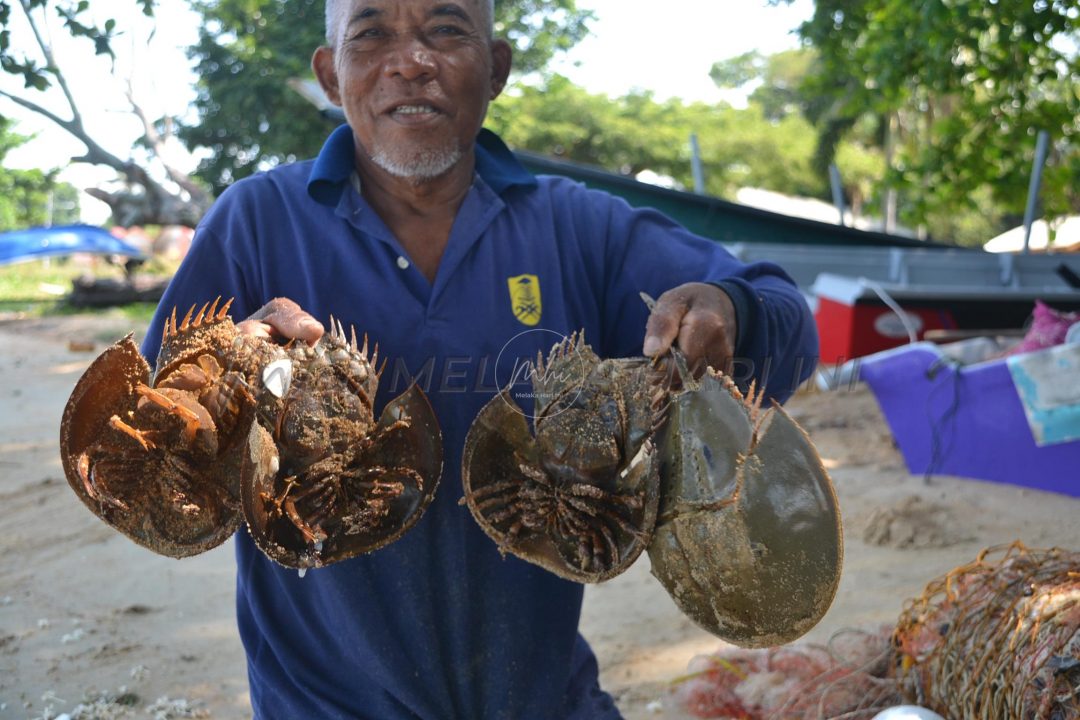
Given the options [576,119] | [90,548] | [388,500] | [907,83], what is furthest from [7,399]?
[576,119]

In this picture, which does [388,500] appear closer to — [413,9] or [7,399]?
[413,9]

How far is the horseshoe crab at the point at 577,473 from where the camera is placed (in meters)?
1.61

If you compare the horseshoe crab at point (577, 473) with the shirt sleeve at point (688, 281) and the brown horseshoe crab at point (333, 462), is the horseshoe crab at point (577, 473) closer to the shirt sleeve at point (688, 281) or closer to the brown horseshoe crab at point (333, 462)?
the brown horseshoe crab at point (333, 462)

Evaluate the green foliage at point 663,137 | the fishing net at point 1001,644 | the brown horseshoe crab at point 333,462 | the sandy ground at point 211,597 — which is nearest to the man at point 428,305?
the brown horseshoe crab at point 333,462

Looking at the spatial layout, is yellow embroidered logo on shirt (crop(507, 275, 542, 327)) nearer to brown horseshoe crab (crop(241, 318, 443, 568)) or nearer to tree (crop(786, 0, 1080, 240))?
brown horseshoe crab (crop(241, 318, 443, 568))

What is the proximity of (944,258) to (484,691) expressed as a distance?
836 cm

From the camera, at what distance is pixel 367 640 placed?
201cm

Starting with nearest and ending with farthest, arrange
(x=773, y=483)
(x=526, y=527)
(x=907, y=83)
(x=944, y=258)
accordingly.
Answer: (x=773, y=483) → (x=526, y=527) → (x=907, y=83) → (x=944, y=258)

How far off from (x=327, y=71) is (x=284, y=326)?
95 cm

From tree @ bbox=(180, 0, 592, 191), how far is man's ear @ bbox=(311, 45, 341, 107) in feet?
36.2

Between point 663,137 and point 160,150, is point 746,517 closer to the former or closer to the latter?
point 160,150

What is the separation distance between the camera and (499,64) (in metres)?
2.42

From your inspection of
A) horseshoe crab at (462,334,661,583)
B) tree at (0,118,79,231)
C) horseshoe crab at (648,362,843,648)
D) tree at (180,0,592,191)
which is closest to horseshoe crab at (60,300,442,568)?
horseshoe crab at (462,334,661,583)

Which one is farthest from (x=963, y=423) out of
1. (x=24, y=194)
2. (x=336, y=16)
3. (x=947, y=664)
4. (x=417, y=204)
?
(x=24, y=194)
